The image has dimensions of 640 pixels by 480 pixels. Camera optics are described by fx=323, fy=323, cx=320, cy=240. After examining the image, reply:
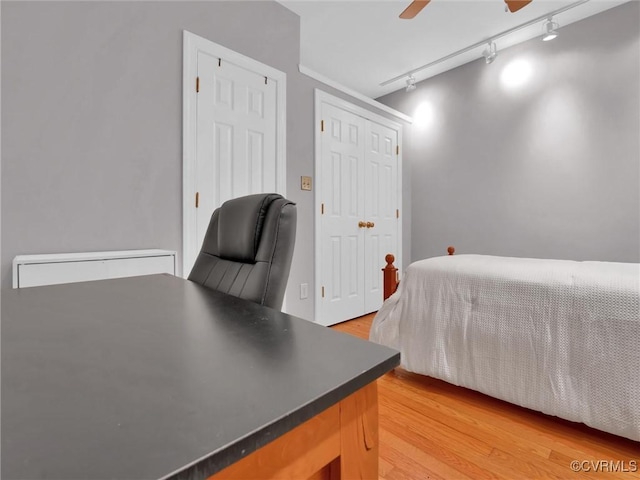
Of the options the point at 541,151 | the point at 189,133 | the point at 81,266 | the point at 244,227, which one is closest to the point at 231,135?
the point at 189,133

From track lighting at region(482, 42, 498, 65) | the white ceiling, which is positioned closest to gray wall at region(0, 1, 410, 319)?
the white ceiling

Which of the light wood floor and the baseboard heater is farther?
the baseboard heater

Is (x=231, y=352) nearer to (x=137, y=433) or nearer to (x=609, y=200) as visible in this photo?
(x=137, y=433)

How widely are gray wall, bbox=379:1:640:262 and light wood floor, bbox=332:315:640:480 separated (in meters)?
2.04

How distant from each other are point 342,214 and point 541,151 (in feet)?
6.60

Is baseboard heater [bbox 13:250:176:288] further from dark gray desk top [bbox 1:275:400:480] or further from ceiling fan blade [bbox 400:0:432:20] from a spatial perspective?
ceiling fan blade [bbox 400:0:432:20]

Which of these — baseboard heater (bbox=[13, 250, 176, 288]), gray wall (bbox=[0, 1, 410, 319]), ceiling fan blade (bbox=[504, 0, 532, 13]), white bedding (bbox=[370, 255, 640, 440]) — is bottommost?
white bedding (bbox=[370, 255, 640, 440])

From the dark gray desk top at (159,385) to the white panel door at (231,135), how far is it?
5.48 ft

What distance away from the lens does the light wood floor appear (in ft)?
4.01

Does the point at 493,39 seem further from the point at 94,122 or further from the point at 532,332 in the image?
the point at 94,122

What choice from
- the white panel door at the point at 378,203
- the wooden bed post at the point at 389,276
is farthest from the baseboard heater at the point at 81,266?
the white panel door at the point at 378,203

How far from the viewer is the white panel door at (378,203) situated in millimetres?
3518

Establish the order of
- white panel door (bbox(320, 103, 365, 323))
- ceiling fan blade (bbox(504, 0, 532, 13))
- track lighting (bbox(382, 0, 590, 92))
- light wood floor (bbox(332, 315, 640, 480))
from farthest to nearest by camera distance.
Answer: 1. white panel door (bbox(320, 103, 365, 323))
2. track lighting (bbox(382, 0, 590, 92))
3. ceiling fan blade (bbox(504, 0, 532, 13))
4. light wood floor (bbox(332, 315, 640, 480))

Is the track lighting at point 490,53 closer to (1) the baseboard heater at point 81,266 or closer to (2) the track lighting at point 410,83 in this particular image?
(2) the track lighting at point 410,83
